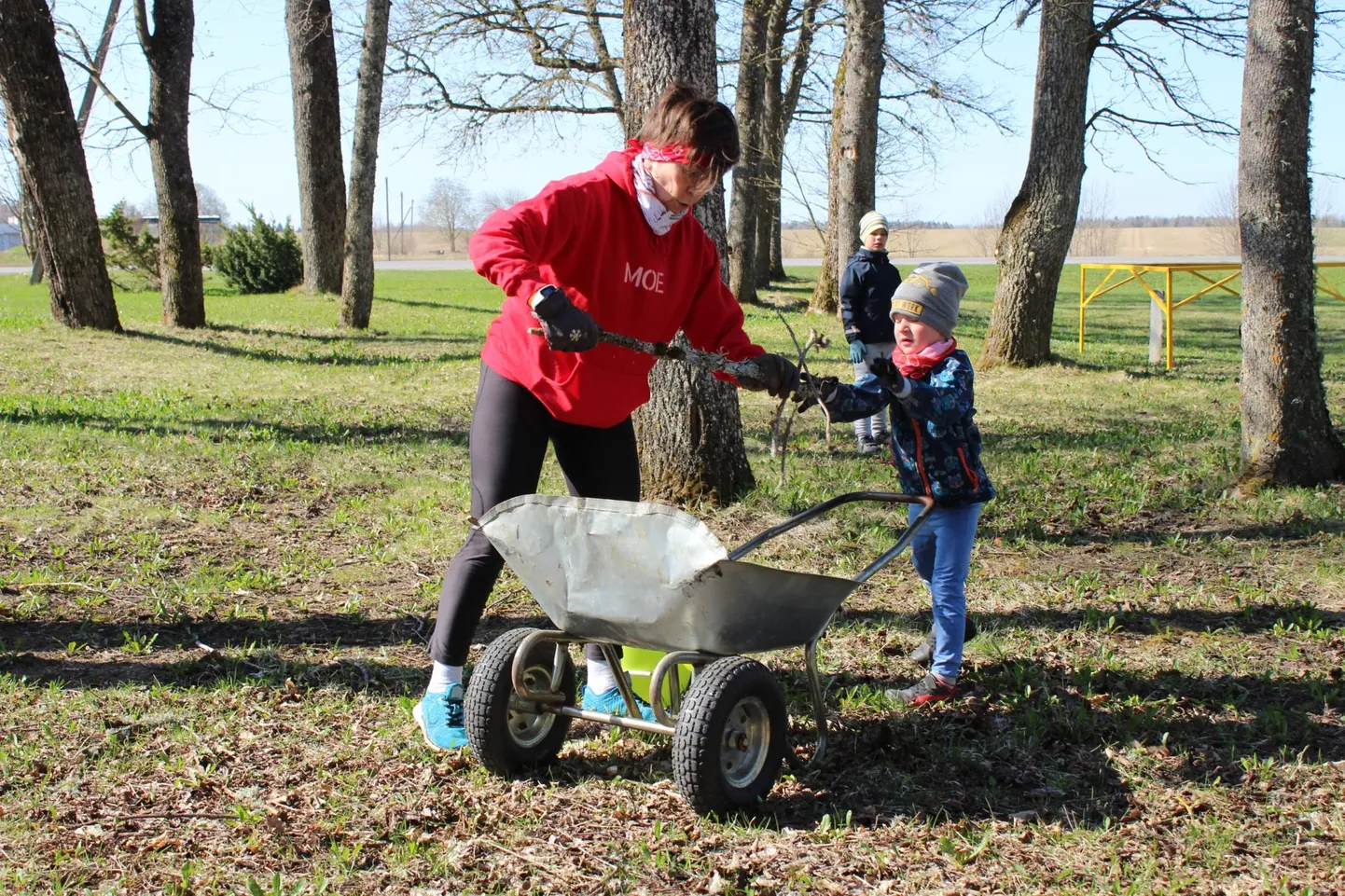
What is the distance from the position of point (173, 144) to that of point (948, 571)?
12776 millimetres

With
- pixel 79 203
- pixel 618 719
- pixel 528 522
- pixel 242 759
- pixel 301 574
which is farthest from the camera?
pixel 79 203

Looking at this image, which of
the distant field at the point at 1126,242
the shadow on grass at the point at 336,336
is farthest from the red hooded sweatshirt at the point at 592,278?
the distant field at the point at 1126,242

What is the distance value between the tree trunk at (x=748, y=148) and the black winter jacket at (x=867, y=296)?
1025 centimetres

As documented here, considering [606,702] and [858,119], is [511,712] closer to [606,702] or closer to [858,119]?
[606,702]

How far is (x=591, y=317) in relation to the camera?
3.01m

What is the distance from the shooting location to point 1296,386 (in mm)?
6320

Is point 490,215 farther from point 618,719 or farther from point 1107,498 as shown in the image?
point 1107,498

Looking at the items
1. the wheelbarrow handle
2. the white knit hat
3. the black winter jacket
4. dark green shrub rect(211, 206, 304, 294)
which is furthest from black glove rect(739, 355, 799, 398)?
dark green shrub rect(211, 206, 304, 294)

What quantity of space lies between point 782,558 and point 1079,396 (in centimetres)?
590

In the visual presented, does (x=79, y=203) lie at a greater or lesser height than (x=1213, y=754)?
greater

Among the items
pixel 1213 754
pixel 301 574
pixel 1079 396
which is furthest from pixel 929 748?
pixel 1079 396

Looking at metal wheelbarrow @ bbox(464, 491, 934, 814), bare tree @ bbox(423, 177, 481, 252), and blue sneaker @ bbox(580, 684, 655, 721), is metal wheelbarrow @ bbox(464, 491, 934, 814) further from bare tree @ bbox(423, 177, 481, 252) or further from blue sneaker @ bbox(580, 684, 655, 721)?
bare tree @ bbox(423, 177, 481, 252)

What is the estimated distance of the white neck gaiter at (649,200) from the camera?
126 inches

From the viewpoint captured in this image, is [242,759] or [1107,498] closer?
[242,759]
